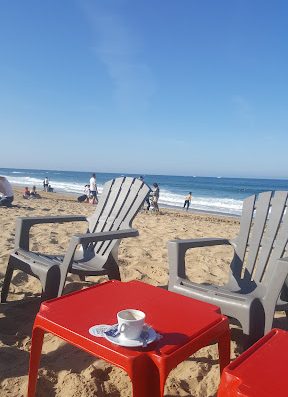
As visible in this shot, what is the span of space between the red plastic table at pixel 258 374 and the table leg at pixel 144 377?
0.77ft

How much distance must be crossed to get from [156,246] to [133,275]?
1417 millimetres

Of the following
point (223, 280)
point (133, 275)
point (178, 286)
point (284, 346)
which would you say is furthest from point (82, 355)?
point (223, 280)

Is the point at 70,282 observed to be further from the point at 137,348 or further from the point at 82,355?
the point at 137,348

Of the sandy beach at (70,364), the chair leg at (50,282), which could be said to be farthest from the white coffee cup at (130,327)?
the chair leg at (50,282)

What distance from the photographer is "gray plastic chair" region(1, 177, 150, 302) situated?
2.48m

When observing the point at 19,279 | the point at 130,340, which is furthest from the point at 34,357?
the point at 19,279

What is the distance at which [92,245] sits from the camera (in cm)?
329

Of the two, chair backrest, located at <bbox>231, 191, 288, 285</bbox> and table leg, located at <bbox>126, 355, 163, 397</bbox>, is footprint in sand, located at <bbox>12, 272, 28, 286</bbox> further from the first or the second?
table leg, located at <bbox>126, 355, 163, 397</bbox>

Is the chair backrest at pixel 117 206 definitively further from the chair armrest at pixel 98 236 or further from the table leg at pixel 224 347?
the table leg at pixel 224 347

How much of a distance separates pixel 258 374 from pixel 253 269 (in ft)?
5.71

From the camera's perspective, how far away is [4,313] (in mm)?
2674

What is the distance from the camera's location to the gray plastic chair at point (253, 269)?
6.49 feet

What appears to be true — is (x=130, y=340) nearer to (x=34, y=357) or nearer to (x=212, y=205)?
(x=34, y=357)

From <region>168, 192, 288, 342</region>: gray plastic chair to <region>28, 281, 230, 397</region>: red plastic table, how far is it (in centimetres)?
40
